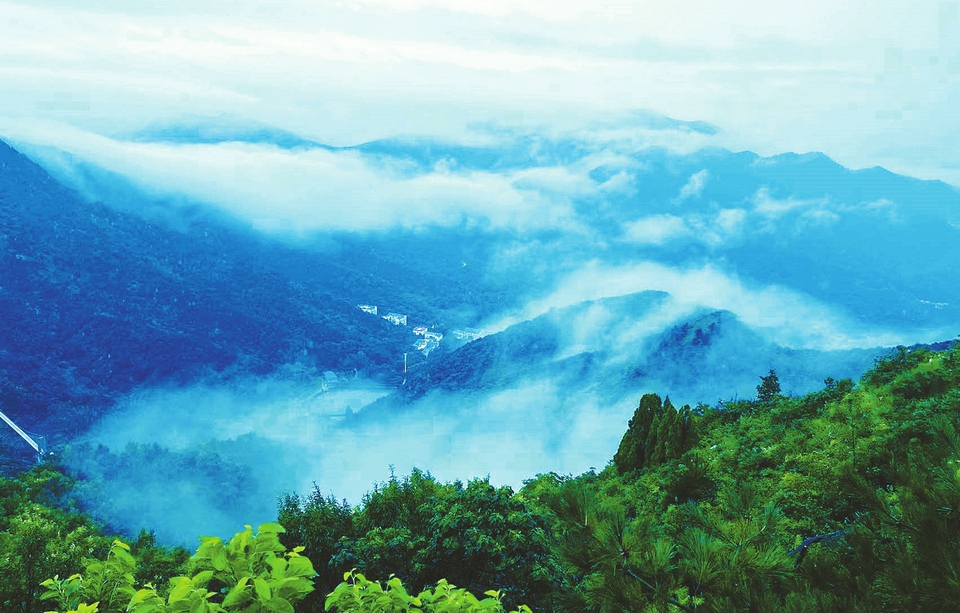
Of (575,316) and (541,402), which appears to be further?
(575,316)

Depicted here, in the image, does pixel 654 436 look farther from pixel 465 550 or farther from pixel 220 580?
pixel 220 580

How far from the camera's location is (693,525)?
5.66 metres

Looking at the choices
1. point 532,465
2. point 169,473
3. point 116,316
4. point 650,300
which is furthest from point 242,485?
point 650,300

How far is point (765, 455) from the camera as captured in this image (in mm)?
17766

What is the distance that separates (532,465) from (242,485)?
179 feet

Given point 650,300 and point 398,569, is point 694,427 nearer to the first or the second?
point 398,569

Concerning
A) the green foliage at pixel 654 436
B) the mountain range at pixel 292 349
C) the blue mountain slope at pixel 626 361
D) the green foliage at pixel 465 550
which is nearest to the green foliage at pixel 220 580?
the green foliage at pixel 465 550

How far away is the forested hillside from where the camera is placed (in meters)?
4.27

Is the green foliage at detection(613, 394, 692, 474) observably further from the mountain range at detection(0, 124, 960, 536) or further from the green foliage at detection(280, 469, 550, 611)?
the mountain range at detection(0, 124, 960, 536)

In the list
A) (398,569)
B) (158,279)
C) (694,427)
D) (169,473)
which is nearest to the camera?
(398,569)

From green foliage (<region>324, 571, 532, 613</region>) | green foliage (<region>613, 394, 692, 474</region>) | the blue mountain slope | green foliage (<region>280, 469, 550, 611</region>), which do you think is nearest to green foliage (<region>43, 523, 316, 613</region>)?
green foliage (<region>324, 571, 532, 613</region>)

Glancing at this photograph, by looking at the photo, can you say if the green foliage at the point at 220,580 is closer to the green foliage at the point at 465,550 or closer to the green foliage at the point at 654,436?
the green foliage at the point at 465,550

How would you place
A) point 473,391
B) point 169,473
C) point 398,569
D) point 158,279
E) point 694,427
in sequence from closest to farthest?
point 398,569
point 694,427
point 169,473
point 473,391
point 158,279

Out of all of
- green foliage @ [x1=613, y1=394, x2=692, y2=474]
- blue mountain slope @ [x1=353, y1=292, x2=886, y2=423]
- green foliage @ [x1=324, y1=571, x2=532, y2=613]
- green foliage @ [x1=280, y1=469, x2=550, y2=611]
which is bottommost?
green foliage @ [x1=324, y1=571, x2=532, y2=613]
